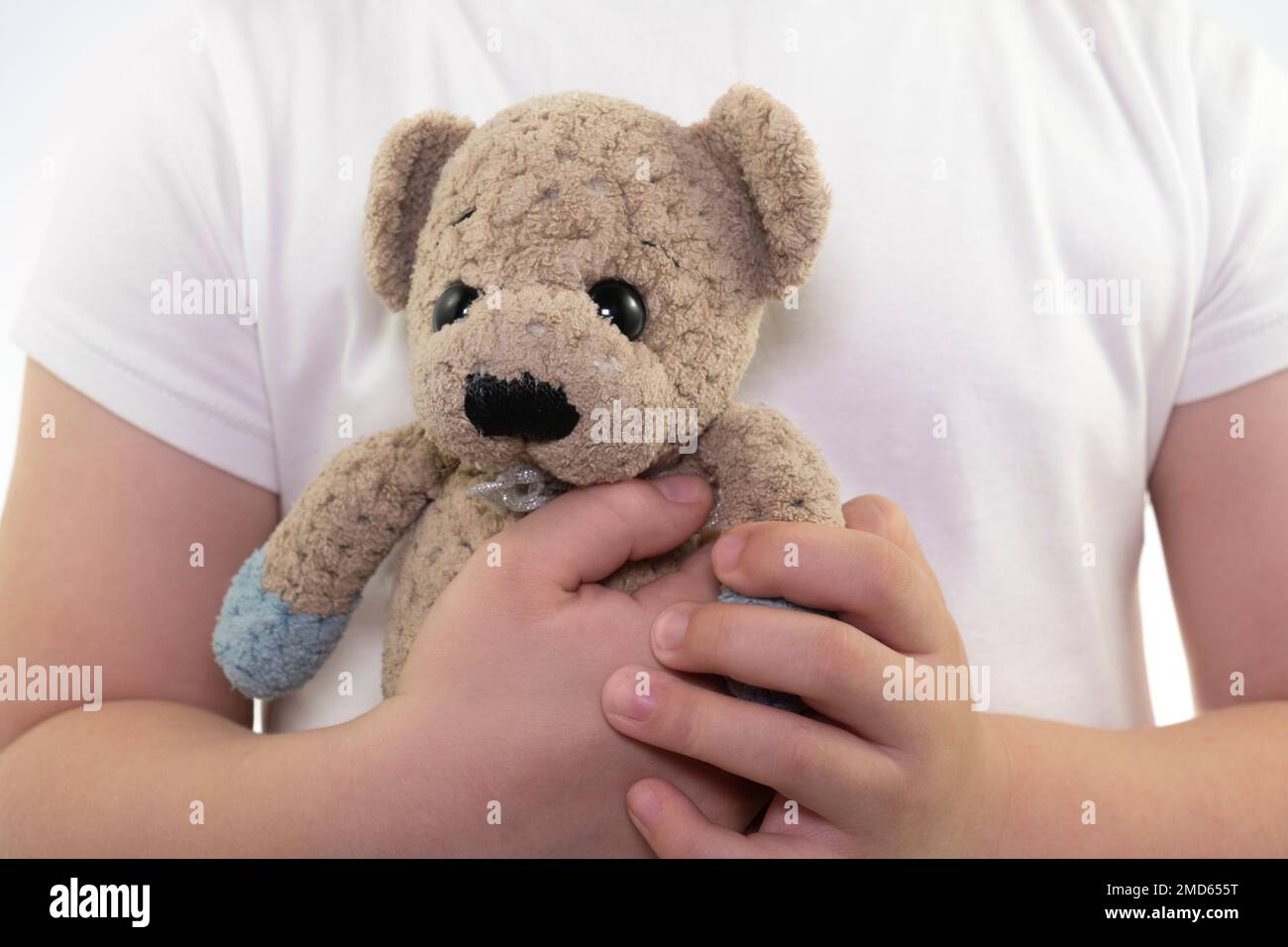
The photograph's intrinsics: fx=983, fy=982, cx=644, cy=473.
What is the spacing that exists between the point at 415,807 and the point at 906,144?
0.63 metres

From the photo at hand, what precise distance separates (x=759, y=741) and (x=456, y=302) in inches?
11.8

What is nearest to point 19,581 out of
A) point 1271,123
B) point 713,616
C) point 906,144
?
point 713,616

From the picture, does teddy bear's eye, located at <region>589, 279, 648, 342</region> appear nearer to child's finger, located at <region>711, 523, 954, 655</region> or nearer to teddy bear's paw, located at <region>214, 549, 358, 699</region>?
child's finger, located at <region>711, 523, 954, 655</region>

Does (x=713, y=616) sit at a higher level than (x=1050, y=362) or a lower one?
lower

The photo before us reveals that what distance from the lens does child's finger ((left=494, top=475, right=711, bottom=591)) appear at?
0.57 m

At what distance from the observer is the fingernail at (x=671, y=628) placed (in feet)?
1.88

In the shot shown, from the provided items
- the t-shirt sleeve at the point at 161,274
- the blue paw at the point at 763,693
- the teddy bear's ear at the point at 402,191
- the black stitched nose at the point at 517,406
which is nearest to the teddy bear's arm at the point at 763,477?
the blue paw at the point at 763,693

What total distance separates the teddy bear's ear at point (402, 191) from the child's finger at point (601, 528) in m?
0.19

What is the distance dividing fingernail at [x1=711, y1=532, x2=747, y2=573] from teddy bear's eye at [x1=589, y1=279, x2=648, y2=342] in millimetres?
125

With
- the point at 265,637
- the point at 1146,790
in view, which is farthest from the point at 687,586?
the point at 1146,790

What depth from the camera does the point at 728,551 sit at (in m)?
0.56

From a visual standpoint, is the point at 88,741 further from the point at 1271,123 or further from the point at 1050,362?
the point at 1271,123

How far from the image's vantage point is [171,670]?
775mm

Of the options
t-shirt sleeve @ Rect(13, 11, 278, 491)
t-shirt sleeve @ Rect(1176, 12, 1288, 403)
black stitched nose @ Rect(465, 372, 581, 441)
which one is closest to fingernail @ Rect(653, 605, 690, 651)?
black stitched nose @ Rect(465, 372, 581, 441)
